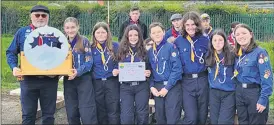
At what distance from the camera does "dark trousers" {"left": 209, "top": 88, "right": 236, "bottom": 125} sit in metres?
6.02

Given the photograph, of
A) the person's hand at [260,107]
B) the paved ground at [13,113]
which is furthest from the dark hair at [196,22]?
the paved ground at [13,113]

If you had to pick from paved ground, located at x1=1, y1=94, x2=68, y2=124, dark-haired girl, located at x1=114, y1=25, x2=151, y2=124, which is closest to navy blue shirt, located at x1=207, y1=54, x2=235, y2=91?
dark-haired girl, located at x1=114, y1=25, x2=151, y2=124

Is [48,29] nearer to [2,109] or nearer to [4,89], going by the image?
[2,109]

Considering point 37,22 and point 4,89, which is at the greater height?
point 37,22

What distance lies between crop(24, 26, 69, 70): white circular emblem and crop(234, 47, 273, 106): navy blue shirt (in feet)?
8.30

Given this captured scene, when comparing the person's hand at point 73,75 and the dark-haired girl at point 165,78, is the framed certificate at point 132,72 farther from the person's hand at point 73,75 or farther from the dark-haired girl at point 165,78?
the person's hand at point 73,75

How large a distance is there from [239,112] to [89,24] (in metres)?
17.2

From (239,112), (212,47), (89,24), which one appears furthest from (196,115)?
(89,24)

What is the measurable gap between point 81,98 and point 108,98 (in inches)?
17.5

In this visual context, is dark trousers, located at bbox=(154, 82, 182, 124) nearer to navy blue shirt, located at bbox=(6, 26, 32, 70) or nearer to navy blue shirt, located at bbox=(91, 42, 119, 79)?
navy blue shirt, located at bbox=(91, 42, 119, 79)

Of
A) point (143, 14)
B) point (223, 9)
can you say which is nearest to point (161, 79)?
point (143, 14)

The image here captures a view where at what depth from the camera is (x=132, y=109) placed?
6.48 m

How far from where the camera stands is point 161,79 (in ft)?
20.8

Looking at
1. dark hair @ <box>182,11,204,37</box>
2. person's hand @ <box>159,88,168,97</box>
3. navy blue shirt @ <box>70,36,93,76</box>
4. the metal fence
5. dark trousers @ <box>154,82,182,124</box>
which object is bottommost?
dark trousers @ <box>154,82,182,124</box>
